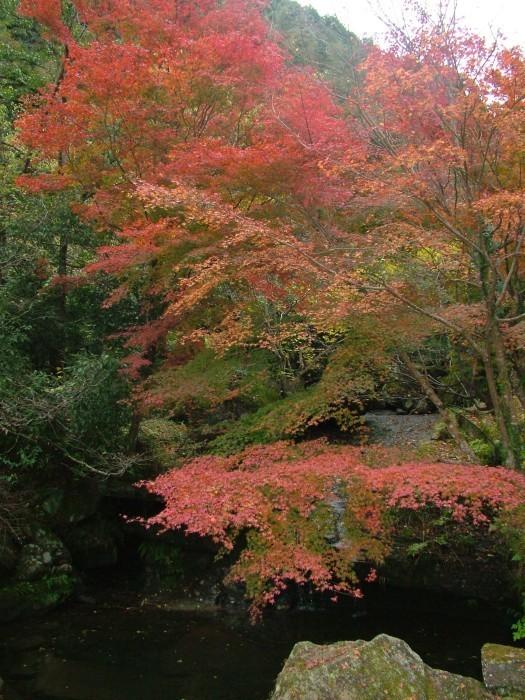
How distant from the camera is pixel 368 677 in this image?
5785 millimetres

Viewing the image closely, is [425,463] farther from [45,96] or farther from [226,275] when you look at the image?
[45,96]

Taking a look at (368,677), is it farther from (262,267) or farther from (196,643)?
(262,267)

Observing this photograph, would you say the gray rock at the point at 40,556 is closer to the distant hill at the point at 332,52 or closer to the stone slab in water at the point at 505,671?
the stone slab in water at the point at 505,671

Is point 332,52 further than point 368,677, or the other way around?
point 332,52

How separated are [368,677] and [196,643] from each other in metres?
4.43

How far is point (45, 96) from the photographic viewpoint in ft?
34.2

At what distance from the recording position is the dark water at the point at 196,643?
8.15 meters

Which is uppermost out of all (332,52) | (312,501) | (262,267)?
(332,52)

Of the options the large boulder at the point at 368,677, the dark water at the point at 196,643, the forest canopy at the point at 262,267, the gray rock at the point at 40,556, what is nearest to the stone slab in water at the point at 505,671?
the large boulder at the point at 368,677

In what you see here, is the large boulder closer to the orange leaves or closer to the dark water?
the orange leaves

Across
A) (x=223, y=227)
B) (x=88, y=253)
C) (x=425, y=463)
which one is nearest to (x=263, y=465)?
(x=425, y=463)

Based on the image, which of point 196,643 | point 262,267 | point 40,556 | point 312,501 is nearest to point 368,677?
point 312,501

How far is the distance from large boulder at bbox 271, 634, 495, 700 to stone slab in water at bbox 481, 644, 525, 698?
0.14 metres

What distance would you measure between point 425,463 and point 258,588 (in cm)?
264
